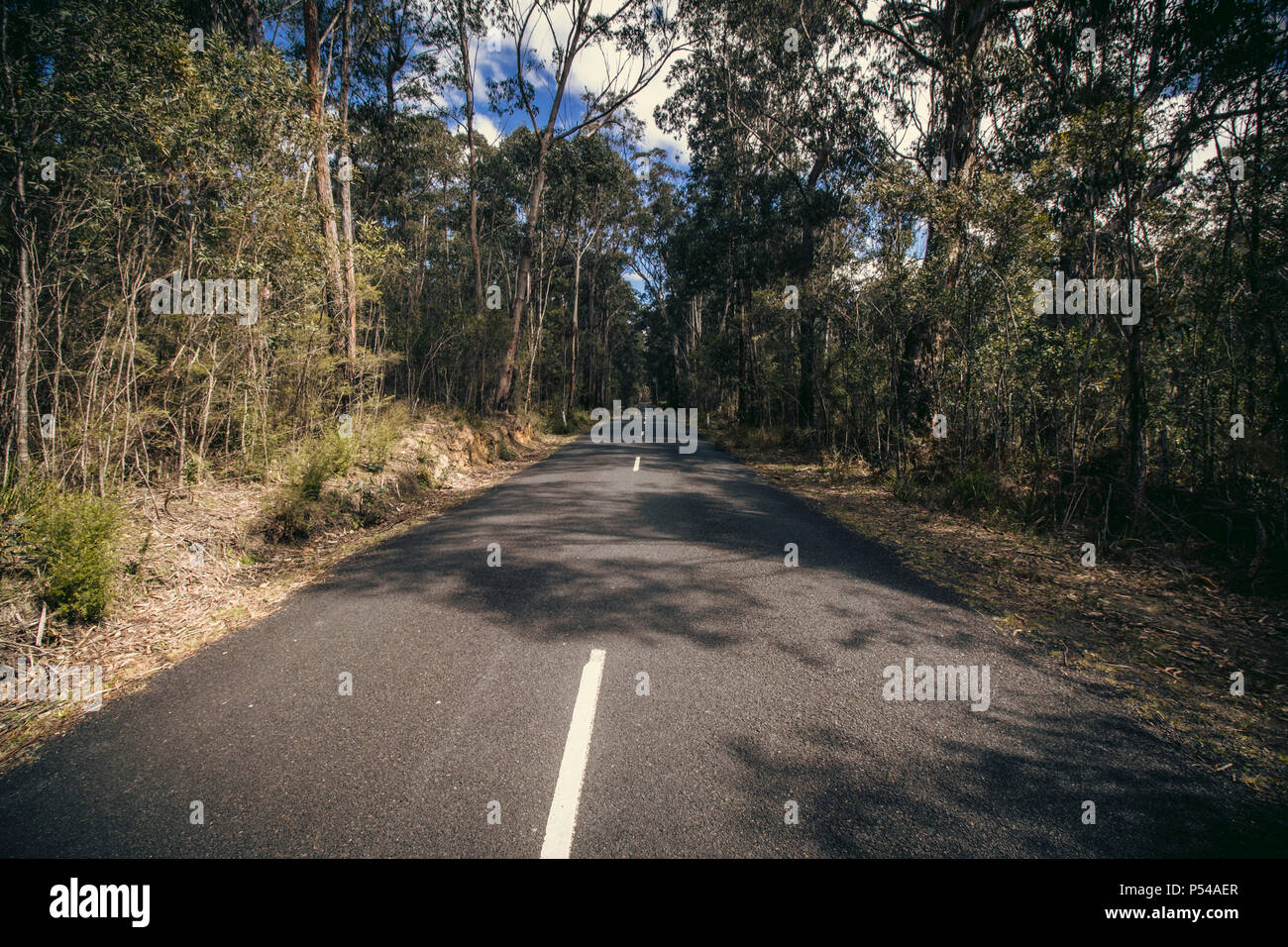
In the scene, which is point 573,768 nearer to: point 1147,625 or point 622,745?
point 622,745

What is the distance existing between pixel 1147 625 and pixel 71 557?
26.5 ft

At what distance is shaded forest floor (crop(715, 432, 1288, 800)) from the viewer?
113 inches

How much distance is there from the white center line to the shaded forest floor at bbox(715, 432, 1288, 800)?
295cm

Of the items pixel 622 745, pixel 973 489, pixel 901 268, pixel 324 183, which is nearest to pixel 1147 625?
pixel 973 489

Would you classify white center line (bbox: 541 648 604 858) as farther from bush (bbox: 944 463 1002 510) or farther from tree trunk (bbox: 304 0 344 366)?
tree trunk (bbox: 304 0 344 366)

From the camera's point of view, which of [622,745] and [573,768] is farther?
[622,745]

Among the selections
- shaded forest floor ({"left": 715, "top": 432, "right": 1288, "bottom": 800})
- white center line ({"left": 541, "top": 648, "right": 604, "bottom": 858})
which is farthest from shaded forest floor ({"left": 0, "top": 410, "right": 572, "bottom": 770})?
shaded forest floor ({"left": 715, "top": 432, "right": 1288, "bottom": 800})

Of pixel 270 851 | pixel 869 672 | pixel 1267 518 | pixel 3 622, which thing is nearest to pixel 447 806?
pixel 270 851

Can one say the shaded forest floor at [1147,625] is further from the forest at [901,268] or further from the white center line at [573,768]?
the white center line at [573,768]

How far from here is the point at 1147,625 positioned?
4.26 m

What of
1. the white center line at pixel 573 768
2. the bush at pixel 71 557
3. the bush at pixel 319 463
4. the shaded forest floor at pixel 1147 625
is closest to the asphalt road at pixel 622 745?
the white center line at pixel 573 768

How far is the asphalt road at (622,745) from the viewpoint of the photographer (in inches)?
84.1

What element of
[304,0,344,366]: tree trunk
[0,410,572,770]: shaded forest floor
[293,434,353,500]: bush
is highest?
[304,0,344,366]: tree trunk
